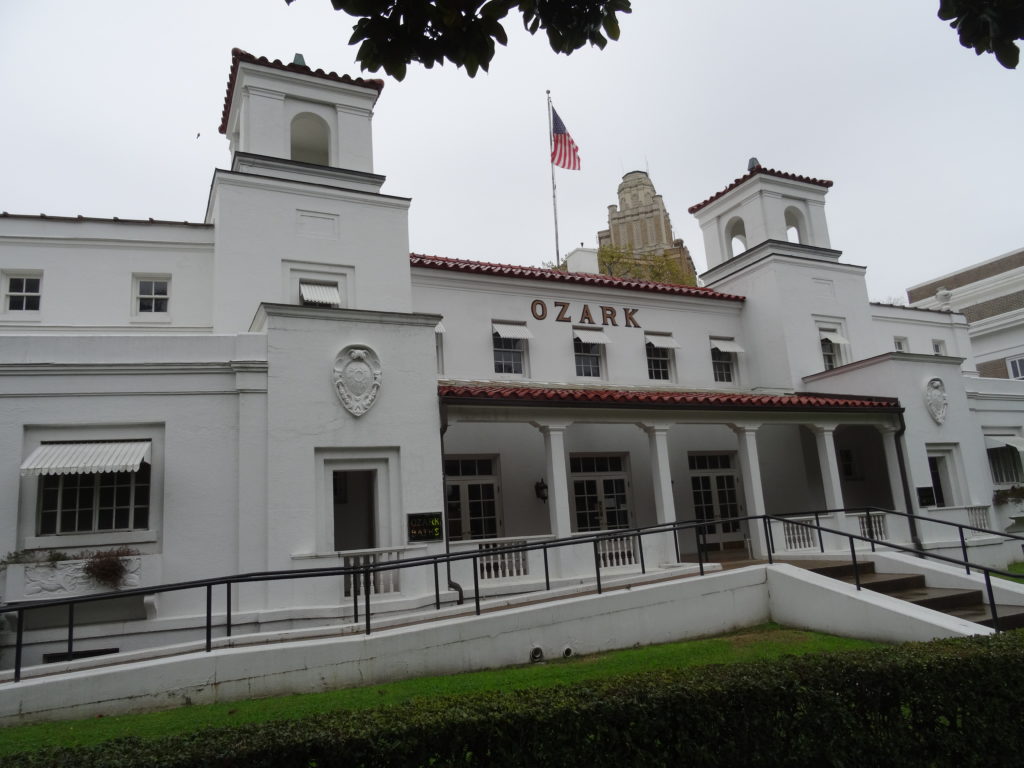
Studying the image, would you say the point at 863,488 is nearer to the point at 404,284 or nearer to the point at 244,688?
the point at 404,284

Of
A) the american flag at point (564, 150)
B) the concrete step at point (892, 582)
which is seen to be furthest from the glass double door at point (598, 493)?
the american flag at point (564, 150)

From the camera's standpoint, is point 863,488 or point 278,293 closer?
point 278,293

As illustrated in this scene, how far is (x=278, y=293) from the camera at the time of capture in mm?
15250

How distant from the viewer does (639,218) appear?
9369 cm

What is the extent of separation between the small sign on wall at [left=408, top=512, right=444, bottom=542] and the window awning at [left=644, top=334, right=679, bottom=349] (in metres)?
9.36

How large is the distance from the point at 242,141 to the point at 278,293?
11.9ft

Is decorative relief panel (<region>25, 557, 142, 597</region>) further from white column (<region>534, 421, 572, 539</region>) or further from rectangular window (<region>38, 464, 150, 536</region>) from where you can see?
white column (<region>534, 421, 572, 539</region>)

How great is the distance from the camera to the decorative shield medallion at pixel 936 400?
19.0 metres

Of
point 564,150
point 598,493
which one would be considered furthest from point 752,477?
point 564,150

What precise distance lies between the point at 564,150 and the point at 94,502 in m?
19.9

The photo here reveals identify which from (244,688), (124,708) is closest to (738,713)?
(244,688)

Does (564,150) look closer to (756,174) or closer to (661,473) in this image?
(756,174)

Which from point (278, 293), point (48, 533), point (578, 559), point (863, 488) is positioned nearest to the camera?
point (48, 533)

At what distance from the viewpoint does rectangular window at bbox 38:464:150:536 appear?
11.6m
